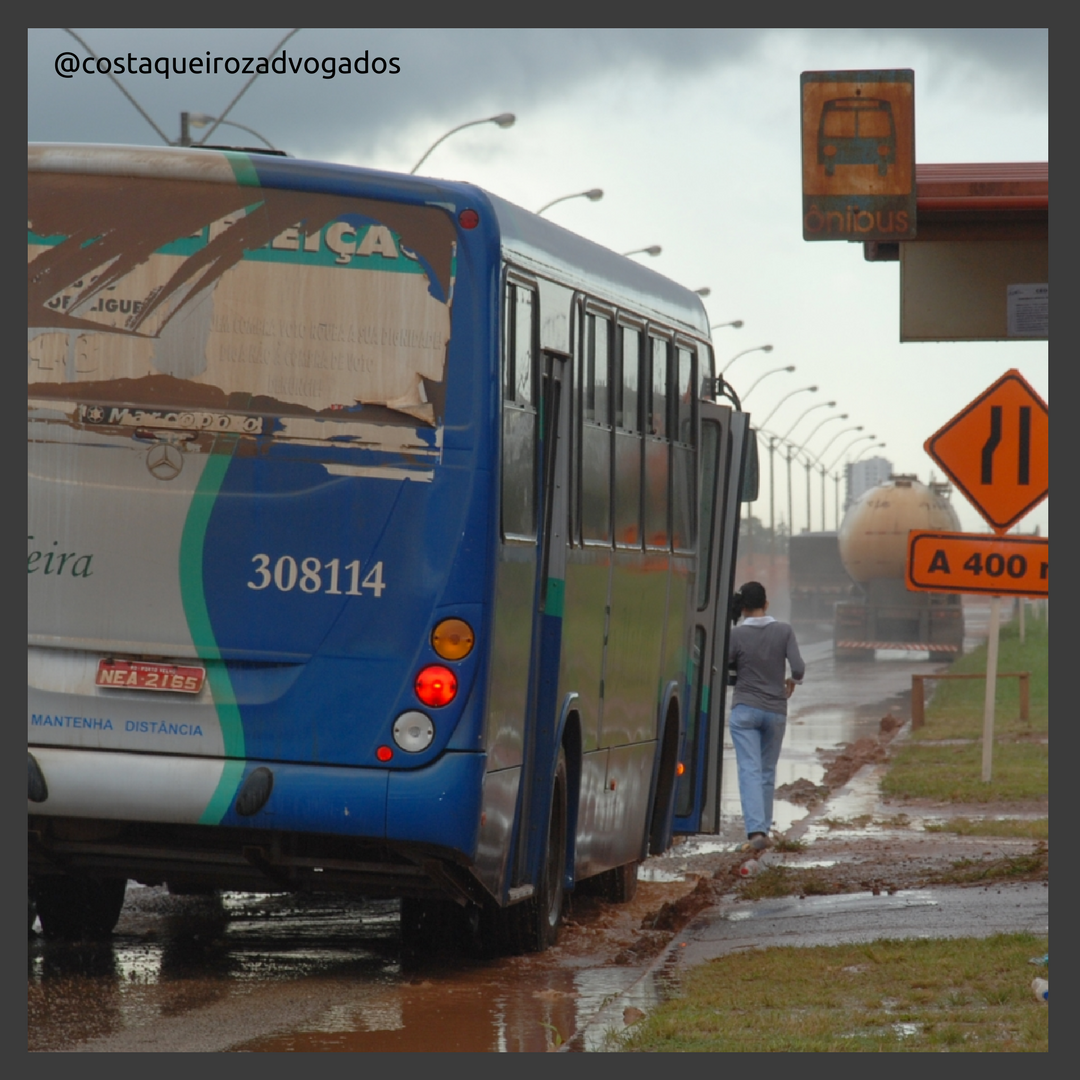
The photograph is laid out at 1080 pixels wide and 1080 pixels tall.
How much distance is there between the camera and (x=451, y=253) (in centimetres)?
827

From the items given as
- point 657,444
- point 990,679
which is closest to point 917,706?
point 990,679

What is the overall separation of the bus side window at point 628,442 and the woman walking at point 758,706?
3332mm

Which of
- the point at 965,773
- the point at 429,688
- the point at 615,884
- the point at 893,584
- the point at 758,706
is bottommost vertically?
the point at 965,773

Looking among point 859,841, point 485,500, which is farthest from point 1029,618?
point 485,500

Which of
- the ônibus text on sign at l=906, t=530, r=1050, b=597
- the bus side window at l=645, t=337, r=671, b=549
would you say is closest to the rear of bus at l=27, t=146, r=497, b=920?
the bus side window at l=645, t=337, r=671, b=549

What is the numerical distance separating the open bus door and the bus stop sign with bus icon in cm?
307

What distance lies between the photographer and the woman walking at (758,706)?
1419 cm

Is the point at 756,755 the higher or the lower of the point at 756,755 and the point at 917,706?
the higher

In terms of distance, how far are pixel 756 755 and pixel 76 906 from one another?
5.61 meters

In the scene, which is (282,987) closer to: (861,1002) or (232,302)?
(861,1002)

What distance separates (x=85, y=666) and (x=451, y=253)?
7.05ft

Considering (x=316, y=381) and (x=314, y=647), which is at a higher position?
(x=316, y=381)

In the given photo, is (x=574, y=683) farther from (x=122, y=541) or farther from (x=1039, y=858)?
(x=1039, y=858)

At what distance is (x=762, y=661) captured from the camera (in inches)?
564
